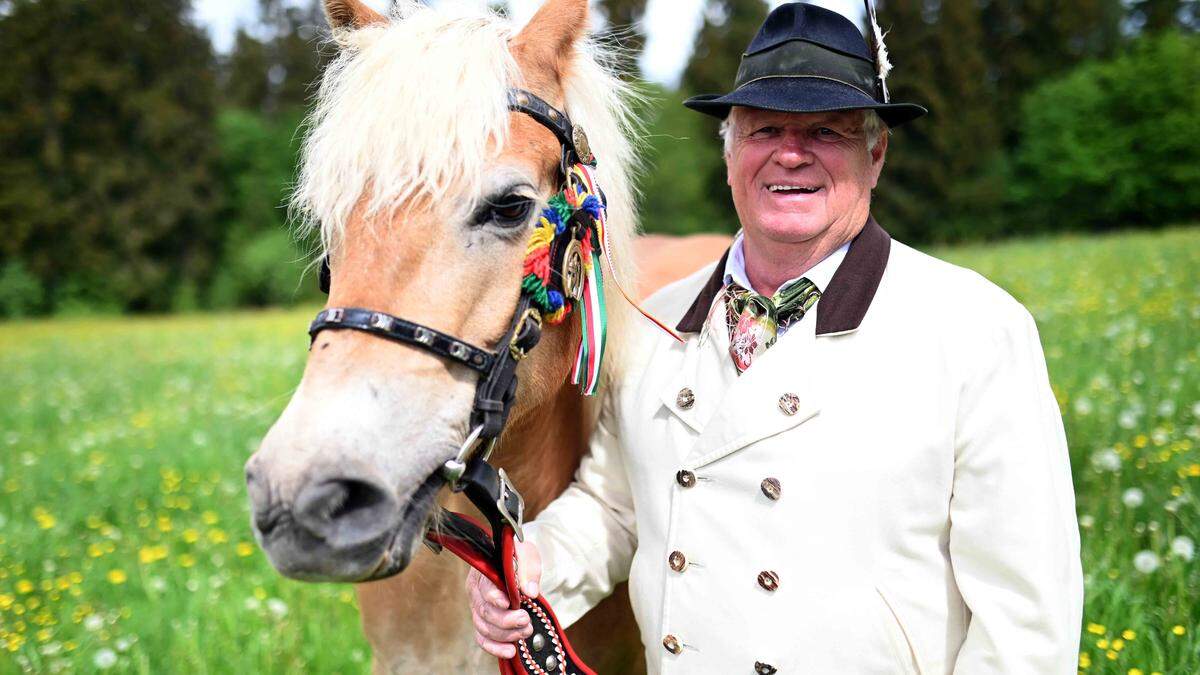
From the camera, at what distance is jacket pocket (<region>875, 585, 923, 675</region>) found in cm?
182

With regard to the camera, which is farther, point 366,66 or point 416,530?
point 366,66

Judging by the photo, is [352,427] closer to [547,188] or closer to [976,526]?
[547,188]

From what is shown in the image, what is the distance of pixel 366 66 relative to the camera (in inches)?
81.7

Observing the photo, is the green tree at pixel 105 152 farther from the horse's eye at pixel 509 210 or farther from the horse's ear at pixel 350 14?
the horse's eye at pixel 509 210

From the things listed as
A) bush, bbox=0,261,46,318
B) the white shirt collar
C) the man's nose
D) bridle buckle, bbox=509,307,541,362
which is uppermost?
the man's nose

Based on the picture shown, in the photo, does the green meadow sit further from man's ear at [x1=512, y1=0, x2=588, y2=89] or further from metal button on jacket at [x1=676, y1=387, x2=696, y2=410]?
man's ear at [x1=512, y1=0, x2=588, y2=89]

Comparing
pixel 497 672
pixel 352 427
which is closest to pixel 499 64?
pixel 352 427

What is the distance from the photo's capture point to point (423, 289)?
1.79 metres

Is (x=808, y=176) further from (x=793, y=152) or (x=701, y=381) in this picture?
(x=701, y=381)

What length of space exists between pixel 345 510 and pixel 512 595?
24.6 inches

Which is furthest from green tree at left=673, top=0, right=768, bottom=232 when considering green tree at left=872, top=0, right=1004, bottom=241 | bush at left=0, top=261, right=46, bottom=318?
bush at left=0, top=261, right=46, bottom=318

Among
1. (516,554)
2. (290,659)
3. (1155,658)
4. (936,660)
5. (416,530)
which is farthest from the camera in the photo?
(290,659)

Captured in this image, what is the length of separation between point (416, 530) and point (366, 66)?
45.9 inches

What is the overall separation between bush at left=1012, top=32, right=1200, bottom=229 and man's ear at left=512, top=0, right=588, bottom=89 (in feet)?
111
